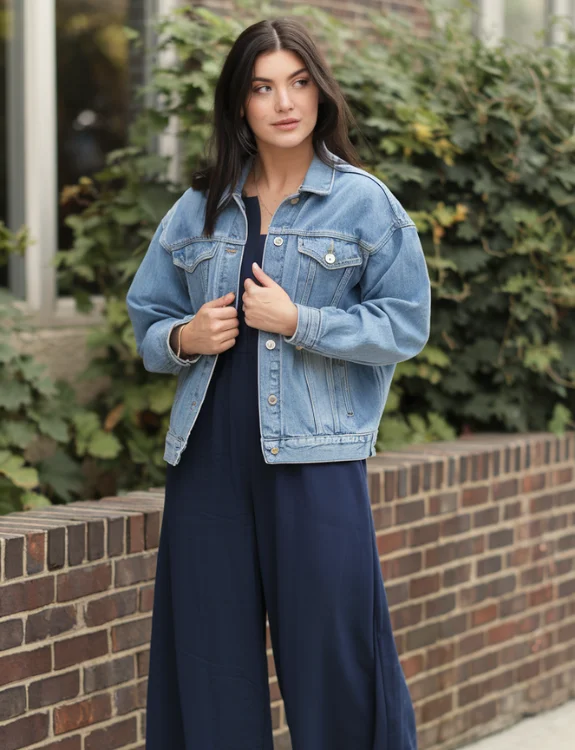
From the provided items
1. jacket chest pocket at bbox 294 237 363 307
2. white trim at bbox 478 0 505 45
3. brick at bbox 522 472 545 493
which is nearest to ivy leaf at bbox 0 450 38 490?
jacket chest pocket at bbox 294 237 363 307

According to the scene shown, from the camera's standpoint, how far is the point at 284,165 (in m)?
2.88

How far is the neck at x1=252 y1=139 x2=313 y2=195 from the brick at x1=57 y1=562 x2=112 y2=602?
1141 millimetres

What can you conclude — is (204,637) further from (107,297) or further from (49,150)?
(49,150)

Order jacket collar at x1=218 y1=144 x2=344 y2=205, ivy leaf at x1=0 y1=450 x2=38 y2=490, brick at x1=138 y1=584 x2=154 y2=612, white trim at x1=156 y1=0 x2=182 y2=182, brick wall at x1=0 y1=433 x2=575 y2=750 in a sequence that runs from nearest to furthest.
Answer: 1. jacket collar at x1=218 y1=144 x2=344 y2=205
2. brick wall at x1=0 y1=433 x2=575 y2=750
3. brick at x1=138 y1=584 x2=154 y2=612
4. ivy leaf at x1=0 y1=450 x2=38 y2=490
5. white trim at x1=156 y1=0 x2=182 y2=182

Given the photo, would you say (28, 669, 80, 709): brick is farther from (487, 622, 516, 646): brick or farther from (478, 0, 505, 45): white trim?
(478, 0, 505, 45): white trim

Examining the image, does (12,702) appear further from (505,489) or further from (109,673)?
(505,489)

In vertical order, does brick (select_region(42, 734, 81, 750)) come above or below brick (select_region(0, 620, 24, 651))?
below

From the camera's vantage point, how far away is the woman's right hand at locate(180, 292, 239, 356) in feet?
9.06

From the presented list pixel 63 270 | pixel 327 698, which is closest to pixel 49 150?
pixel 63 270

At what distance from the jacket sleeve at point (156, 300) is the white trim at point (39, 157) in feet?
6.41

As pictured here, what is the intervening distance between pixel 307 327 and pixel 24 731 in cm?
130

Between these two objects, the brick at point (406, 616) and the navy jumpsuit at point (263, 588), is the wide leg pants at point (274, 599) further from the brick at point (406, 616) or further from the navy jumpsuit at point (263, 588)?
the brick at point (406, 616)

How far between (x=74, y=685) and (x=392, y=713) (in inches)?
36.5

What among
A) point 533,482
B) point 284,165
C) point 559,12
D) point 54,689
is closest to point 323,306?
point 284,165
